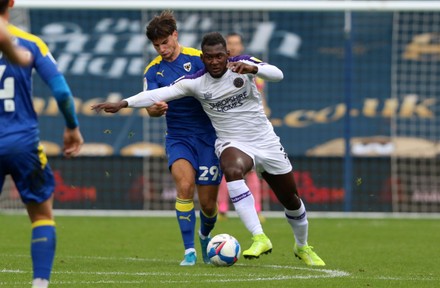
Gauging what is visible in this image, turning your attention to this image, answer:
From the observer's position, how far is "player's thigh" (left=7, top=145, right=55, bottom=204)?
625cm

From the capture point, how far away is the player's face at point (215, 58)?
29.4 feet

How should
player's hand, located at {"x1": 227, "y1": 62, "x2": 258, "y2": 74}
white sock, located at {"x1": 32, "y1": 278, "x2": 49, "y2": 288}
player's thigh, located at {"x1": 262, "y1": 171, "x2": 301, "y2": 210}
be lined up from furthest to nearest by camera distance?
player's thigh, located at {"x1": 262, "y1": 171, "x2": 301, "y2": 210} < player's hand, located at {"x1": 227, "y1": 62, "x2": 258, "y2": 74} < white sock, located at {"x1": 32, "y1": 278, "x2": 49, "y2": 288}

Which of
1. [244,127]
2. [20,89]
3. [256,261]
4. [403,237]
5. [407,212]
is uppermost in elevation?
[20,89]

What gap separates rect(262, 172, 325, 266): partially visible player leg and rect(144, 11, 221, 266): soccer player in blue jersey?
1.83ft

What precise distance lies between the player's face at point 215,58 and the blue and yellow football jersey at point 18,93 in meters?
2.87

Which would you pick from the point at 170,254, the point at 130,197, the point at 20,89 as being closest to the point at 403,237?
the point at 170,254

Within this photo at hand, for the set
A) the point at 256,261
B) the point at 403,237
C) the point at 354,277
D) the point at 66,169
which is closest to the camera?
the point at 354,277

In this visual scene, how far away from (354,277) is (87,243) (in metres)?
4.74

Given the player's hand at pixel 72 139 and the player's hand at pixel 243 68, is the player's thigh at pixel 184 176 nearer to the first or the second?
the player's hand at pixel 243 68

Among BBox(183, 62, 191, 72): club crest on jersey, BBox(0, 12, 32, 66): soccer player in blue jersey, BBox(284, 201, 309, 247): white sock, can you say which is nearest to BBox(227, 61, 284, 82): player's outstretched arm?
BBox(183, 62, 191, 72): club crest on jersey

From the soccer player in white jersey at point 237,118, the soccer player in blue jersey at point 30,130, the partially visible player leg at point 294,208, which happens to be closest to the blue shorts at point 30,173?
the soccer player in blue jersey at point 30,130

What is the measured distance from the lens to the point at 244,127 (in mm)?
9281

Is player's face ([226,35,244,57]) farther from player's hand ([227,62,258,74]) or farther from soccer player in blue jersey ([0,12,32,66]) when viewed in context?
soccer player in blue jersey ([0,12,32,66])

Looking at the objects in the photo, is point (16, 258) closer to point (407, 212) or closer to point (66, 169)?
point (66, 169)
